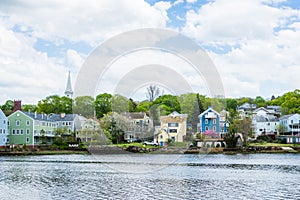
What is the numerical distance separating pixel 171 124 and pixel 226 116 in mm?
11456

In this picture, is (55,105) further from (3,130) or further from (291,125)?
(291,125)

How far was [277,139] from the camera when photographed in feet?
277

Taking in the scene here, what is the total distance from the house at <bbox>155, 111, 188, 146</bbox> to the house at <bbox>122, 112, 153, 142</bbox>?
Answer: 8.88 ft

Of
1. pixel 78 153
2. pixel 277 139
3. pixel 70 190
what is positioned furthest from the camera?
pixel 277 139

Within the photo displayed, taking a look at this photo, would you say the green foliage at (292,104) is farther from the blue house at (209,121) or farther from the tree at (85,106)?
the tree at (85,106)

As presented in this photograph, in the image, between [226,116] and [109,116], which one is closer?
[109,116]

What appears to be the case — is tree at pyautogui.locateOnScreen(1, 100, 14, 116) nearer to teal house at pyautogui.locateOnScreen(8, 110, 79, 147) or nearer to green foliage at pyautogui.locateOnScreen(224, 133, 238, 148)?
teal house at pyautogui.locateOnScreen(8, 110, 79, 147)

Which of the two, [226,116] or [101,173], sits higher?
[226,116]

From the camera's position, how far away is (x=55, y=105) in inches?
3878

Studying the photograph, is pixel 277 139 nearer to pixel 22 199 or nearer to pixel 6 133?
pixel 6 133

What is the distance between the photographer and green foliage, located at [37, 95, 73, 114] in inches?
3841

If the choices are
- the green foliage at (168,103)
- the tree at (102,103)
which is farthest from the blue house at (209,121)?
the tree at (102,103)


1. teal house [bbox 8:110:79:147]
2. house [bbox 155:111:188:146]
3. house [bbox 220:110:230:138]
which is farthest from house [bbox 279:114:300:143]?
teal house [bbox 8:110:79:147]

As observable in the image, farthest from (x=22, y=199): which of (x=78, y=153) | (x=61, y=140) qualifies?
(x=61, y=140)
